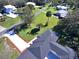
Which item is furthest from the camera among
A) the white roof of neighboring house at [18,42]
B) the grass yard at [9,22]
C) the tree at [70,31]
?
the grass yard at [9,22]

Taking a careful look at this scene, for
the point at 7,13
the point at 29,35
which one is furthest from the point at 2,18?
the point at 29,35

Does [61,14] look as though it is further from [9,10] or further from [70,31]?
[9,10]

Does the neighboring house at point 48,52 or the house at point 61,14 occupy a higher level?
the neighboring house at point 48,52

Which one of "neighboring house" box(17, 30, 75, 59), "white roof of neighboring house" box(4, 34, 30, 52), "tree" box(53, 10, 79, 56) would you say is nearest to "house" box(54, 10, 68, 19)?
"tree" box(53, 10, 79, 56)

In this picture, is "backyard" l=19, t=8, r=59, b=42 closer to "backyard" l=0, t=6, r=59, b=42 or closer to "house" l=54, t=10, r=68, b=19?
"backyard" l=0, t=6, r=59, b=42

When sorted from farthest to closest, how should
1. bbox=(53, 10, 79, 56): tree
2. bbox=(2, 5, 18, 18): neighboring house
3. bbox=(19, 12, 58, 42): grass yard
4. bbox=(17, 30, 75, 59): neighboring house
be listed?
bbox=(2, 5, 18, 18): neighboring house → bbox=(19, 12, 58, 42): grass yard → bbox=(53, 10, 79, 56): tree → bbox=(17, 30, 75, 59): neighboring house

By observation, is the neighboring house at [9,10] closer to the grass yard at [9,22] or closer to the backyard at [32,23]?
the backyard at [32,23]

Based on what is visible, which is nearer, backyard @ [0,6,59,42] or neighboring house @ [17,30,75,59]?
neighboring house @ [17,30,75,59]

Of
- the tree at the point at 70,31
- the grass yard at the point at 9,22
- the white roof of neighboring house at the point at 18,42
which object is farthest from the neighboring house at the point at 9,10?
the tree at the point at 70,31

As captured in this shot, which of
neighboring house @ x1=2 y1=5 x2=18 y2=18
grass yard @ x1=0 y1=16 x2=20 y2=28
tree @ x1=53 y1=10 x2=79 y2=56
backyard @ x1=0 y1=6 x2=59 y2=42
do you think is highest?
tree @ x1=53 y1=10 x2=79 y2=56
